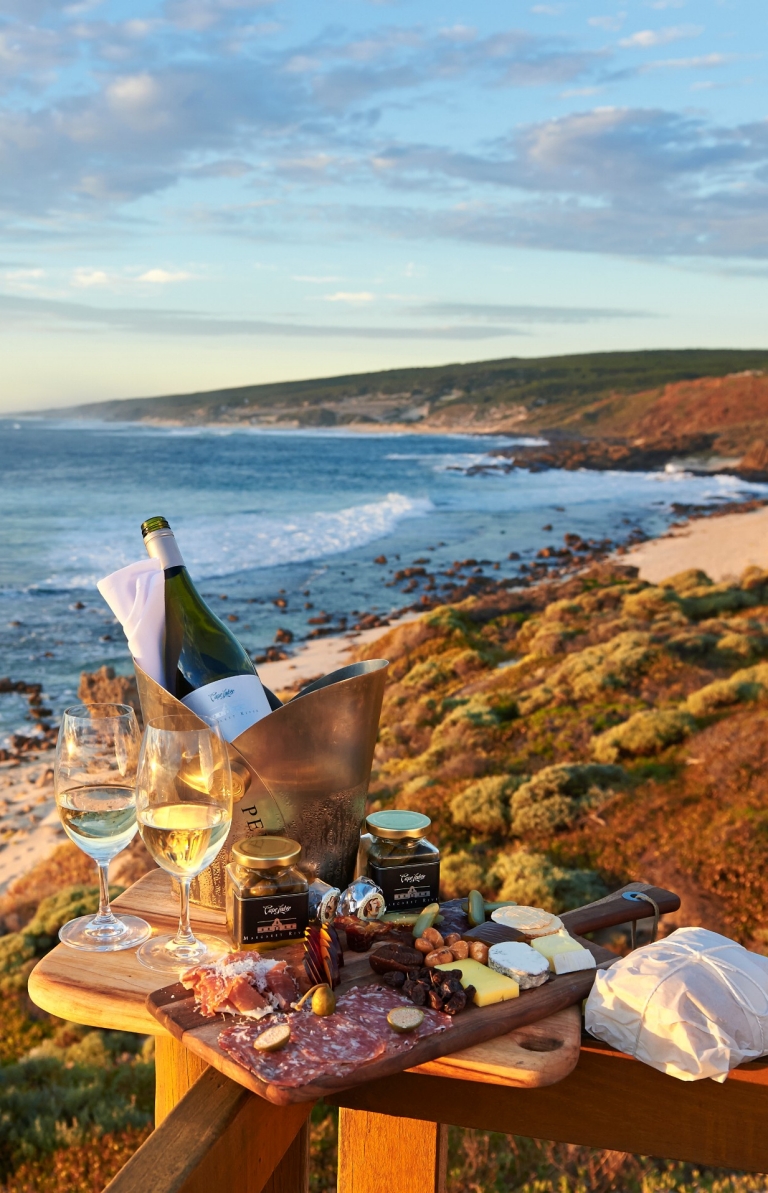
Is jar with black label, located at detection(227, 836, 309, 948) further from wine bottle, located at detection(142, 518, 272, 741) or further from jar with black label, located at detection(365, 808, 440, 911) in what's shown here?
wine bottle, located at detection(142, 518, 272, 741)

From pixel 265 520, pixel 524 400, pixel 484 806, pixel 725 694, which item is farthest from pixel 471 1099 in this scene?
pixel 524 400

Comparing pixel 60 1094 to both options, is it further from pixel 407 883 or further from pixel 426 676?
pixel 426 676

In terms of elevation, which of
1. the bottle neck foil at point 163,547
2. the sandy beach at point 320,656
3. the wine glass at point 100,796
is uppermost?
the bottle neck foil at point 163,547

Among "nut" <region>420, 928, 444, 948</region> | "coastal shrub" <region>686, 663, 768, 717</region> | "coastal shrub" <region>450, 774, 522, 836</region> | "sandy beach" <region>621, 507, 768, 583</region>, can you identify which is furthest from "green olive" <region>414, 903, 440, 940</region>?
"sandy beach" <region>621, 507, 768, 583</region>

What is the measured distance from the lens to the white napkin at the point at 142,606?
1486 millimetres

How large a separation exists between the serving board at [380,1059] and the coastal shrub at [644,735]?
600 centimetres

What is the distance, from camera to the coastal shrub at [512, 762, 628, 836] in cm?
638

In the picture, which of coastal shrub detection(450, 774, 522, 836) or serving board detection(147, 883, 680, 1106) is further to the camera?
coastal shrub detection(450, 774, 522, 836)

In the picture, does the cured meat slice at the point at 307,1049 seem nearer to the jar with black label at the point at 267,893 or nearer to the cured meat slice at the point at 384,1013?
the cured meat slice at the point at 384,1013

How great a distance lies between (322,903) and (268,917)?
0.07 m

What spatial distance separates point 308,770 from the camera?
1302 millimetres

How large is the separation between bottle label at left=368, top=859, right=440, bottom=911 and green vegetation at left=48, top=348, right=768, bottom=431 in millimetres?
39991

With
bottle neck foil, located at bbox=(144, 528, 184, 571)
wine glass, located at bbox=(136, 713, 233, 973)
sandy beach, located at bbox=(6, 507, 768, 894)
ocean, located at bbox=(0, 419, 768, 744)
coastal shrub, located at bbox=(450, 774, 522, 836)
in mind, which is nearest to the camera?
wine glass, located at bbox=(136, 713, 233, 973)

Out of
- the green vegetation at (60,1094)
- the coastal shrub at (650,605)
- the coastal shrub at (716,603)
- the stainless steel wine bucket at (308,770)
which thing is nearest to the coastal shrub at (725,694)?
the coastal shrub at (650,605)
